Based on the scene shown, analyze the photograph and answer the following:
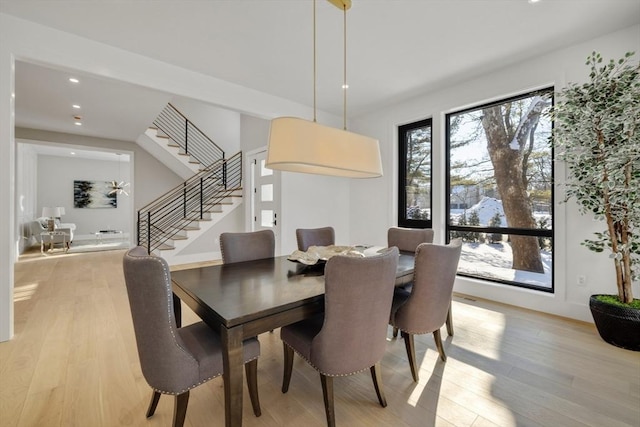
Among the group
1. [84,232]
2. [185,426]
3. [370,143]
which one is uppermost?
[370,143]

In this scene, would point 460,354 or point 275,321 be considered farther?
point 460,354

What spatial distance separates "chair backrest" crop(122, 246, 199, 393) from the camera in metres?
1.15

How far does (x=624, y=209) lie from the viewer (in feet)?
7.36

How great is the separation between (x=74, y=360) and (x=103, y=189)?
9.16m

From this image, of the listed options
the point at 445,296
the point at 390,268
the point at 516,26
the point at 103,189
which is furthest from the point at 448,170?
the point at 103,189

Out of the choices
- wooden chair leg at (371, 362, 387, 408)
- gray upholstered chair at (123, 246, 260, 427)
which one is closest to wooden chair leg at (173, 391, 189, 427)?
gray upholstered chair at (123, 246, 260, 427)

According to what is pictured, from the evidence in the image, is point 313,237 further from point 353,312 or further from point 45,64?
point 45,64

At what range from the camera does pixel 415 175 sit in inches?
170

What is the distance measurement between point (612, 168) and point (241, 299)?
297cm

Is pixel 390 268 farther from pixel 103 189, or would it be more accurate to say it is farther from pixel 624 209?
pixel 103 189

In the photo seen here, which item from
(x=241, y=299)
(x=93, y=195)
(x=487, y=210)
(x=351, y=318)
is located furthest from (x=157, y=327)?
(x=93, y=195)

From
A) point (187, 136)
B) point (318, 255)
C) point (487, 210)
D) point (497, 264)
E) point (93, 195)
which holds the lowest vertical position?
point (497, 264)

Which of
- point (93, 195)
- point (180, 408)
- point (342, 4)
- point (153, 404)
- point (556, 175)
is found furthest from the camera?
point (93, 195)

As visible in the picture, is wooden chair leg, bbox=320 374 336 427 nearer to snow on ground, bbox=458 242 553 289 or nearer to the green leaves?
the green leaves
